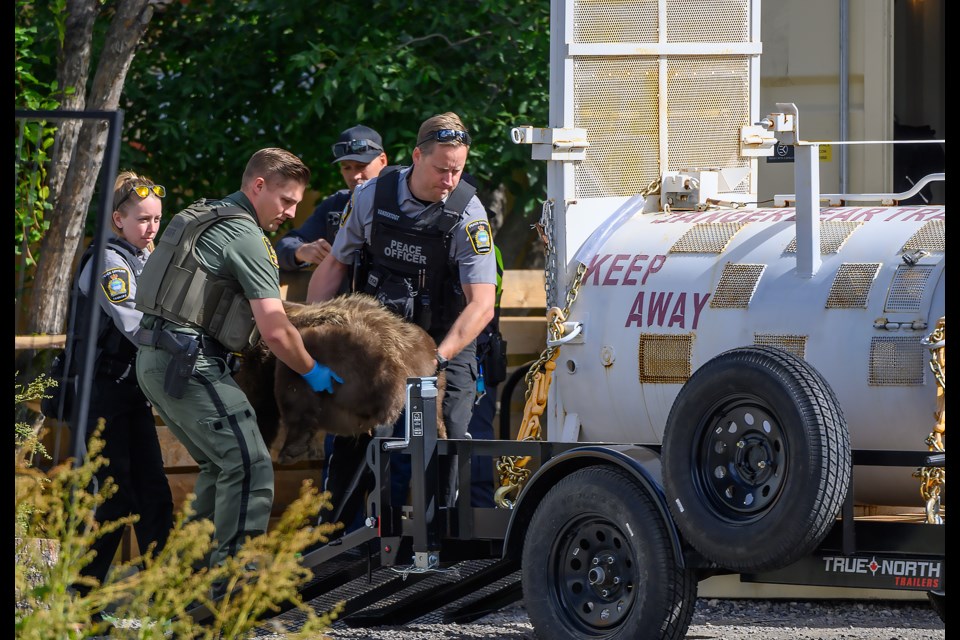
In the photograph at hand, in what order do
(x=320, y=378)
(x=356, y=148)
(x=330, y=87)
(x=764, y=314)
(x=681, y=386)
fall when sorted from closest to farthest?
(x=764, y=314) < (x=681, y=386) < (x=320, y=378) < (x=356, y=148) < (x=330, y=87)

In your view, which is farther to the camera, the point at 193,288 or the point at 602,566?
the point at 193,288

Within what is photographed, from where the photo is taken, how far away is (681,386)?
5605 millimetres

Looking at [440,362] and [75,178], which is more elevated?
[75,178]

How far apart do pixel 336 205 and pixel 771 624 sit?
2.97m

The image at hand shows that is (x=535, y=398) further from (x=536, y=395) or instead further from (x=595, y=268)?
(x=595, y=268)

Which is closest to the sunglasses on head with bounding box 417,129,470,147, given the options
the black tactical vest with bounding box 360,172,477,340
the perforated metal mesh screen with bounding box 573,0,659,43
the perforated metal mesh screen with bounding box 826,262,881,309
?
the black tactical vest with bounding box 360,172,477,340

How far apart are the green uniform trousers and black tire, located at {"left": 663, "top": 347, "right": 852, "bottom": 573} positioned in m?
1.69

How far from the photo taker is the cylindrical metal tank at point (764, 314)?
4977 millimetres

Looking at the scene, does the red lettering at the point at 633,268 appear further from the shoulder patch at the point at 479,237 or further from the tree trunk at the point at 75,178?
the tree trunk at the point at 75,178

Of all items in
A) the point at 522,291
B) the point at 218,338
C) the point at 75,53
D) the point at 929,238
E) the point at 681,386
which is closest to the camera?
the point at 929,238

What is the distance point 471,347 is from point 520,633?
4.22ft

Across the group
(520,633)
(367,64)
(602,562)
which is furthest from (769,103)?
(602,562)

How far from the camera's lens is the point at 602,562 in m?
5.23

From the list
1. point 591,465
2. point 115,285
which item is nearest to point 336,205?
point 115,285
